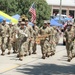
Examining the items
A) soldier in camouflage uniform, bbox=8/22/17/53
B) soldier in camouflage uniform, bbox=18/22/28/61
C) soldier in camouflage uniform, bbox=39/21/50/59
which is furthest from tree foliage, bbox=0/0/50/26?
soldier in camouflage uniform, bbox=18/22/28/61

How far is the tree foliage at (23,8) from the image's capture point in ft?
152

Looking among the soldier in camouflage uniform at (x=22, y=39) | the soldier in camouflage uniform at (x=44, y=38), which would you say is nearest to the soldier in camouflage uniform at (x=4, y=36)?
the soldier in camouflage uniform at (x=44, y=38)

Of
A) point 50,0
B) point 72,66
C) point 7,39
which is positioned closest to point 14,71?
point 72,66

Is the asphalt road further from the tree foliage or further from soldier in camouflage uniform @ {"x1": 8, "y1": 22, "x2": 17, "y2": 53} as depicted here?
the tree foliage

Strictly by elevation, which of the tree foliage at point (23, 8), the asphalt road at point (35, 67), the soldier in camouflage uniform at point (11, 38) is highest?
the tree foliage at point (23, 8)

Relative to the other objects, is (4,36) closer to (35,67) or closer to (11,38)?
(11,38)

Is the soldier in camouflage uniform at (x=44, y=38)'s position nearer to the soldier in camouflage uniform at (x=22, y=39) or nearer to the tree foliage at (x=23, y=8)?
the soldier in camouflage uniform at (x=22, y=39)

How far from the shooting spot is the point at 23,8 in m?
48.5

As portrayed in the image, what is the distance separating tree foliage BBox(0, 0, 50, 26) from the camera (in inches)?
1820

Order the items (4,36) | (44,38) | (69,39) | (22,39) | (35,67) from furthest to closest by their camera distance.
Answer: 1. (4,36)
2. (44,38)
3. (69,39)
4. (22,39)
5. (35,67)

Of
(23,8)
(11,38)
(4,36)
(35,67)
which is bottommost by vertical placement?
(35,67)

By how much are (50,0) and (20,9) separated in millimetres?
47178

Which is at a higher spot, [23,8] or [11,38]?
[23,8]

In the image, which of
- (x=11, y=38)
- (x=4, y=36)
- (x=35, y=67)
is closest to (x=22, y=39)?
(x=35, y=67)
